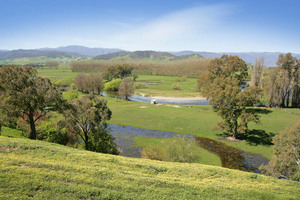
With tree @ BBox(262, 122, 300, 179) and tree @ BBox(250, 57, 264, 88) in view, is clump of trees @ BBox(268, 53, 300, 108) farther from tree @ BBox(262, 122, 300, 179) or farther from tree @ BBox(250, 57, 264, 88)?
tree @ BBox(262, 122, 300, 179)

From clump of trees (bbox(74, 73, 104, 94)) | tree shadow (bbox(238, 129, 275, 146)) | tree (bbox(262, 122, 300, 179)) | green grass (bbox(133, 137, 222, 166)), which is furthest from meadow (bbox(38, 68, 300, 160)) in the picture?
clump of trees (bbox(74, 73, 104, 94))

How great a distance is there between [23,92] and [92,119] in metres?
9.92

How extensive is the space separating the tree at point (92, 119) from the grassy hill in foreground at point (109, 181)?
10.0 m

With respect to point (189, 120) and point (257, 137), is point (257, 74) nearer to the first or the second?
point (189, 120)

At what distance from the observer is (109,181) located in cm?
1266

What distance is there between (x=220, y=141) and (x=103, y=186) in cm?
3539

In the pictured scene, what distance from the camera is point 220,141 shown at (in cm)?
4162

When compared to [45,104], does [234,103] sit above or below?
below

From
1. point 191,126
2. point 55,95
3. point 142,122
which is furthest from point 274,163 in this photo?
point 142,122

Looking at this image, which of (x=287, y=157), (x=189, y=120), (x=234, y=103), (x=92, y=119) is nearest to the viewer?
(x=287, y=157)

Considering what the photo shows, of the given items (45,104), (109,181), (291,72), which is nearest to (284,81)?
(291,72)

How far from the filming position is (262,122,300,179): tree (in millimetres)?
22688

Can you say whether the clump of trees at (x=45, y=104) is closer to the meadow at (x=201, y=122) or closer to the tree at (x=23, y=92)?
the tree at (x=23, y=92)

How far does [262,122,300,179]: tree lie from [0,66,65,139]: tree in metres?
30.9
